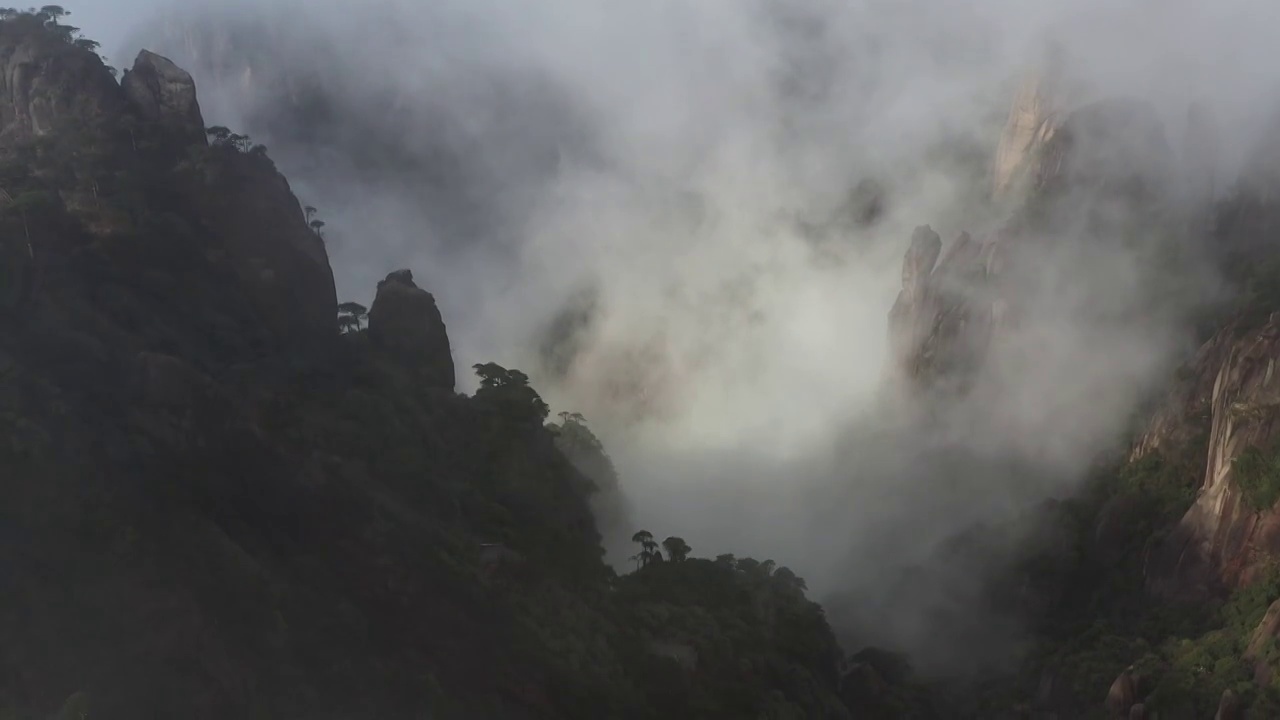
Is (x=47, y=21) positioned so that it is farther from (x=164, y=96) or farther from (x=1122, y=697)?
(x=1122, y=697)

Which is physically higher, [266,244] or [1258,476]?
[1258,476]

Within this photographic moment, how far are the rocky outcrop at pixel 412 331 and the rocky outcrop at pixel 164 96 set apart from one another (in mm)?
24896

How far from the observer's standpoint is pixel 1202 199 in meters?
192

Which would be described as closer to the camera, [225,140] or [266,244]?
[266,244]

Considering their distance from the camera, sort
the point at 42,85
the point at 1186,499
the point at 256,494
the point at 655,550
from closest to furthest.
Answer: the point at 256,494 → the point at 42,85 → the point at 655,550 → the point at 1186,499

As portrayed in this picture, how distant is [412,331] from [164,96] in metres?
34.3

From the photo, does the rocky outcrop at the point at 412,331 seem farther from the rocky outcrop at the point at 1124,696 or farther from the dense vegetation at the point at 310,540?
the rocky outcrop at the point at 1124,696

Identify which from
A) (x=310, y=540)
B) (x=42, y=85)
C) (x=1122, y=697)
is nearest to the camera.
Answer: (x=310, y=540)

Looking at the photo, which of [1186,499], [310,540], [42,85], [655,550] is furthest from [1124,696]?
[42,85]

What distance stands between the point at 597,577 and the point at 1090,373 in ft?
314

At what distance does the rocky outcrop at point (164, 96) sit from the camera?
13138cm

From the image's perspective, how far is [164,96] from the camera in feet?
435

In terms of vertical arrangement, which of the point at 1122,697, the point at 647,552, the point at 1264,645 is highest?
the point at 647,552

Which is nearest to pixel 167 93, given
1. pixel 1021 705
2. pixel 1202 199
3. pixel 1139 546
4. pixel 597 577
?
pixel 597 577
